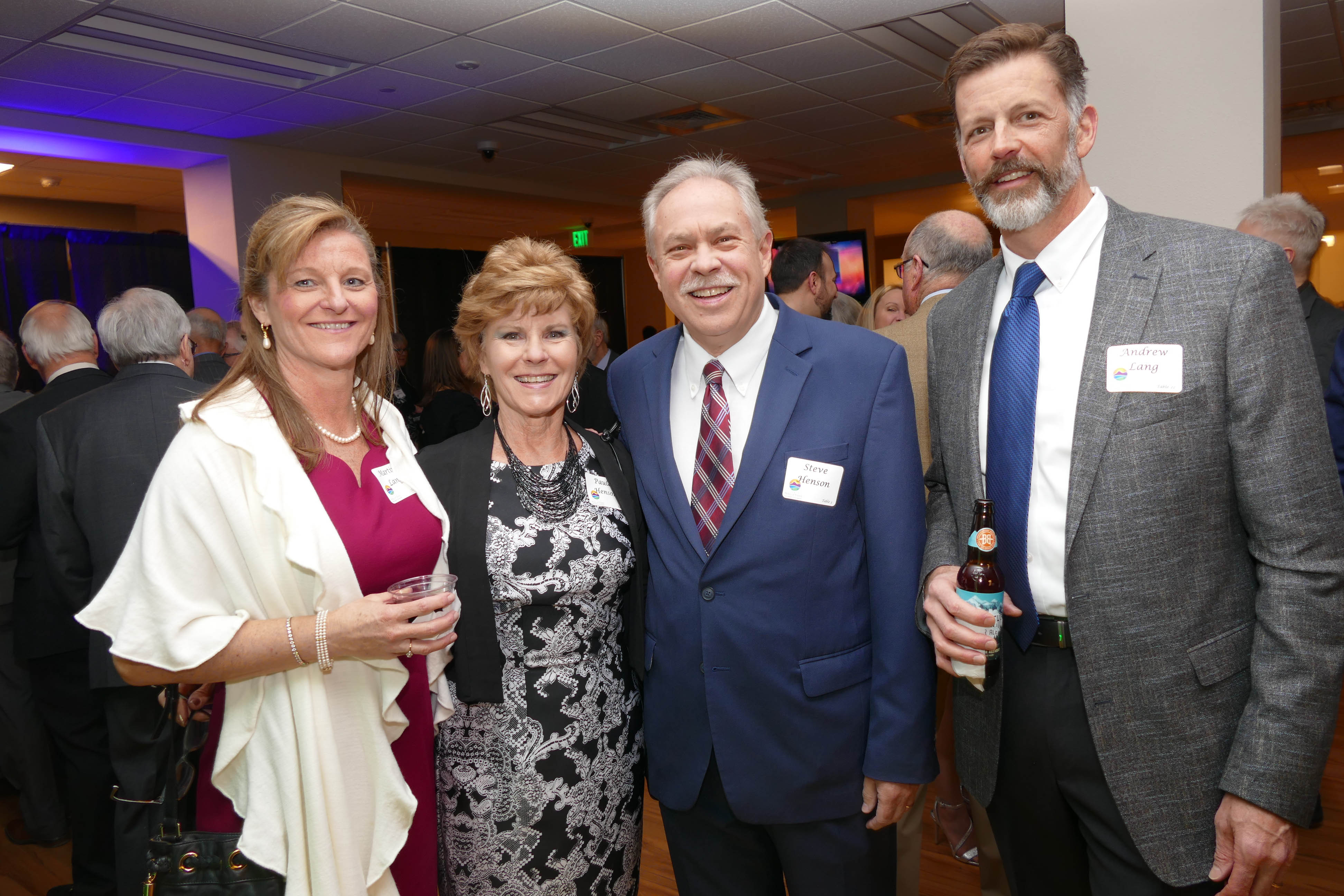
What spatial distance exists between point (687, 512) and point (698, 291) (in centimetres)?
45

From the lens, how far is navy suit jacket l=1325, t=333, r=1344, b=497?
2.88 m

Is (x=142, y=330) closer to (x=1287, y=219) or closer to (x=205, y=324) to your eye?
(x=205, y=324)

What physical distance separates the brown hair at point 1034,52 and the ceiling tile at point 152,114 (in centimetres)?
699

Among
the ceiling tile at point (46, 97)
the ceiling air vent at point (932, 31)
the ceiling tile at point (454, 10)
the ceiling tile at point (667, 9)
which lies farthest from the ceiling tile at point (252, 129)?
the ceiling air vent at point (932, 31)

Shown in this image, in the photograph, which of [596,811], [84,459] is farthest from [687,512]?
[84,459]

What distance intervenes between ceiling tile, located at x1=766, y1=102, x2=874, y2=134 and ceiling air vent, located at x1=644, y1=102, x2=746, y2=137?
1.38ft

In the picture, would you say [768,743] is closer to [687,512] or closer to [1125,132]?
[687,512]

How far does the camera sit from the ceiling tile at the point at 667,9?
527cm

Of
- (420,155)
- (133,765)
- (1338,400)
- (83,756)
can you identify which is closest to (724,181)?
(1338,400)

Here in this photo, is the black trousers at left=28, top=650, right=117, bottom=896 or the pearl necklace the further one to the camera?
the black trousers at left=28, top=650, right=117, bottom=896

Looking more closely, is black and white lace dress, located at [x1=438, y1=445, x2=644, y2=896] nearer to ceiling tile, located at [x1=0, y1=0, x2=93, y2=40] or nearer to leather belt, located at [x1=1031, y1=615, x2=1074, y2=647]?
leather belt, located at [x1=1031, y1=615, x2=1074, y2=647]

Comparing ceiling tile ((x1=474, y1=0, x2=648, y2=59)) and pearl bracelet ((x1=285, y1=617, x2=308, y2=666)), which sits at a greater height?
ceiling tile ((x1=474, y1=0, x2=648, y2=59))

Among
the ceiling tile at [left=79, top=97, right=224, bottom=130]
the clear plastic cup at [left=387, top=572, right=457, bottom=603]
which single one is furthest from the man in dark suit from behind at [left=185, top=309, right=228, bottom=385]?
the clear plastic cup at [left=387, top=572, right=457, bottom=603]

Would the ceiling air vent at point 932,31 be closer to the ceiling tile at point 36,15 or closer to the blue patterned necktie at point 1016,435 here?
the ceiling tile at point 36,15
